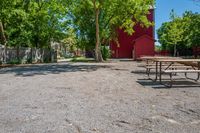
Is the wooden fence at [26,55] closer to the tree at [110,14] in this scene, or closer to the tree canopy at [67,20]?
the tree canopy at [67,20]

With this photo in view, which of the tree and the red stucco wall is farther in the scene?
the red stucco wall

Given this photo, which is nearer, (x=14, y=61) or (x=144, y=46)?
(x=14, y=61)

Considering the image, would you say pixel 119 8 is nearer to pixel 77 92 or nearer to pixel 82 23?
pixel 82 23

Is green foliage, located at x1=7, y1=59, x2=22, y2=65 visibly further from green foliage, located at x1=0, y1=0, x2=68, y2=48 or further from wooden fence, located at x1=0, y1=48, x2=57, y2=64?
green foliage, located at x1=0, y1=0, x2=68, y2=48

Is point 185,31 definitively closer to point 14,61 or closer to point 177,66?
point 14,61

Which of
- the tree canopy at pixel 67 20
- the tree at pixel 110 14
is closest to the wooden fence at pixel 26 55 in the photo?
the tree canopy at pixel 67 20

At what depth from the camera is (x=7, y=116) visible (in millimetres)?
6395

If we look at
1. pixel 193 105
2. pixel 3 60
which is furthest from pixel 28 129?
pixel 3 60

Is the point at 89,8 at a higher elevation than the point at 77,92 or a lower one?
higher

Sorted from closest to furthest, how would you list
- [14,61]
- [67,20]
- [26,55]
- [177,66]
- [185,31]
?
[177,66], [14,61], [26,55], [67,20], [185,31]

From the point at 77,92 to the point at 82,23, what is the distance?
32.0 meters

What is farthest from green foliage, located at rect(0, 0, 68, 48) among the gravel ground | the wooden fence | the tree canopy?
the gravel ground

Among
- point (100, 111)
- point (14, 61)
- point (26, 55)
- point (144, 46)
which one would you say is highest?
point (144, 46)

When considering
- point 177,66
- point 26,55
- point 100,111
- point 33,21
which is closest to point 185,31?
point 33,21
